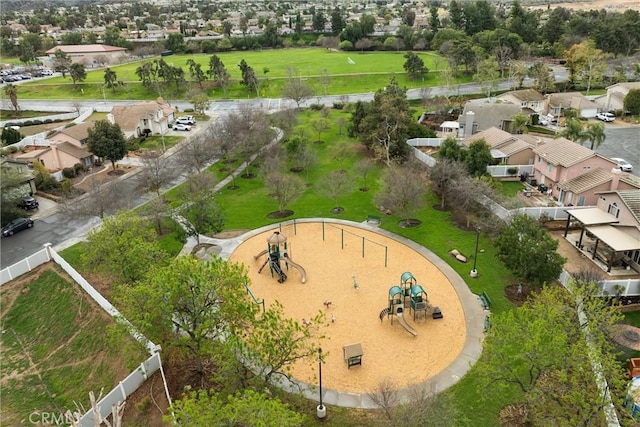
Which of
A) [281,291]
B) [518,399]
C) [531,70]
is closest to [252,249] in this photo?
[281,291]

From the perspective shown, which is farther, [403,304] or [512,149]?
[512,149]

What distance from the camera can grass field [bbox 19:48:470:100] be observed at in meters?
101

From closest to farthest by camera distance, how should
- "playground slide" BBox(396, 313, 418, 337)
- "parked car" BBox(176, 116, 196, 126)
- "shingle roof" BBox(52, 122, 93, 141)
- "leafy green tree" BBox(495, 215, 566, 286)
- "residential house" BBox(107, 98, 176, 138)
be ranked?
"playground slide" BBox(396, 313, 418, 337) → "leafy green tree" BBox(495, 215, 566, 286) → "shingle roof" BBox(52, 122, 93, 141) → "residential house" BBox(107, 98, 176, 138) → "parked car" BBox(176, 116, 196, 126)

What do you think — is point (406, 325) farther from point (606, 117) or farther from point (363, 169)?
point (606, 117)

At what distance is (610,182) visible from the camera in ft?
130

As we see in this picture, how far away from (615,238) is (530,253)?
831 cm

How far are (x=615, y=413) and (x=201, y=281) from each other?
1893 centimetres

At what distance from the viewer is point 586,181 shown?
135 ft

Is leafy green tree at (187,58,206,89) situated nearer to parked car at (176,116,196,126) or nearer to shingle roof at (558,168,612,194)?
parked car at (176,116,196,126)

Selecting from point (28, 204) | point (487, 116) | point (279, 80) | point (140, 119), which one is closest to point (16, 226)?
point (28, 204)

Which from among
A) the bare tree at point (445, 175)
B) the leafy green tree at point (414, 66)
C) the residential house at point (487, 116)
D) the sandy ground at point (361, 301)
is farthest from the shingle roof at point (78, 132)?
the leafy green tree at point (414, 66)

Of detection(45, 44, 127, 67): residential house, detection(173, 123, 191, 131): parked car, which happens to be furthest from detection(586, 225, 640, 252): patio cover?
detection(45, 44, 127, 67): residential house

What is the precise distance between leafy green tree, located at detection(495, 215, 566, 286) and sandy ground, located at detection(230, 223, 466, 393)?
4506 millimetres

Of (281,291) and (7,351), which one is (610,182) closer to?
(281,291)
